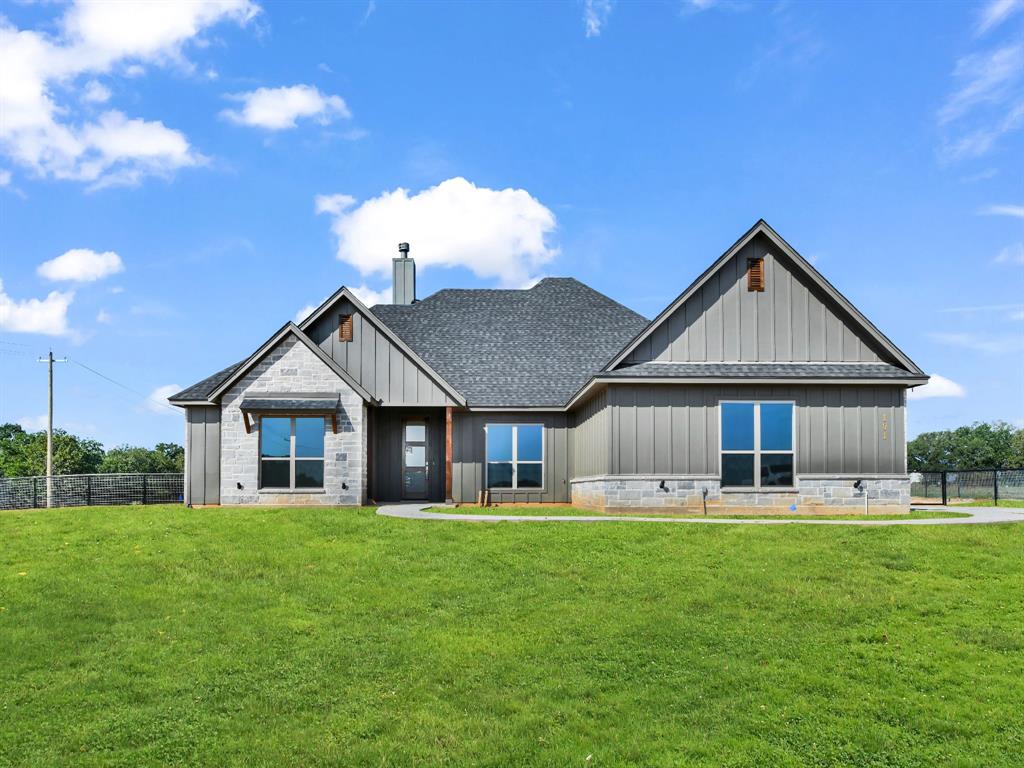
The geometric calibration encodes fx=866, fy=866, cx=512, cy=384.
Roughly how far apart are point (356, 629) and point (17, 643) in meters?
4.14

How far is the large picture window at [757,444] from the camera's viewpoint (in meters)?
20.6

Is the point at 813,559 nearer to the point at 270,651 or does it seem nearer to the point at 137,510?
the point at 270,651

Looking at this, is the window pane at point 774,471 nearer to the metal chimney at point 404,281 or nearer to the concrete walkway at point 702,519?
the concrete walkway at point 702,519

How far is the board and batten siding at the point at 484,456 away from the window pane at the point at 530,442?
0.15 metres

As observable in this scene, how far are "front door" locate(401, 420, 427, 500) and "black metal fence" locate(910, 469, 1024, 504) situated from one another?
1586 cm

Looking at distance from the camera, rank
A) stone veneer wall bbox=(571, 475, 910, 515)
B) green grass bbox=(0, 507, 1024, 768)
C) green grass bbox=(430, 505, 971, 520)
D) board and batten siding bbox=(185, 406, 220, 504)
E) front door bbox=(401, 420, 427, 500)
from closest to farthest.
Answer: green grass bbox=(0, 507, 1024, 768) → green grass bbox=(430, 505, 971, 520) → stone veneer wall bbox=(571, 475, 910, 515) → board and batten siding bbox=(185, 406, 220, 504) → front door bbox=(401, 420, 427, 500)

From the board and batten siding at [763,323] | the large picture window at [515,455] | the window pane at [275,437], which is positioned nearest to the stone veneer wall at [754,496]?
the board and batten siding at [763,323]

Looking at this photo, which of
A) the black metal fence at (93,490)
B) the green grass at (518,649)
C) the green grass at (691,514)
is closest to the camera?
the green grass at (518,649)

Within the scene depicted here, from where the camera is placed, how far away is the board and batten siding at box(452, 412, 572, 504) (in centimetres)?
2530

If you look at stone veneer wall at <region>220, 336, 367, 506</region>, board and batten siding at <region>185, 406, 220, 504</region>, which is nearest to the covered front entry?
stone veneer wall at <region>220, 336, 367, 506</region>

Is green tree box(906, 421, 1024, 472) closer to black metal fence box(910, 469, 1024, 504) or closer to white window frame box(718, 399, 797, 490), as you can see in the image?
black metal fence box(910, 469, 1024, 504)

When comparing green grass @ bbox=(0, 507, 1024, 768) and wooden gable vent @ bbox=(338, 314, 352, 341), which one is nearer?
green grass @ bbox=(0, 507, 1024, 768)

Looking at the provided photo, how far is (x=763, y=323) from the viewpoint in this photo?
21422mm

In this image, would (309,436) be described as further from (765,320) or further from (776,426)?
(765,320)
